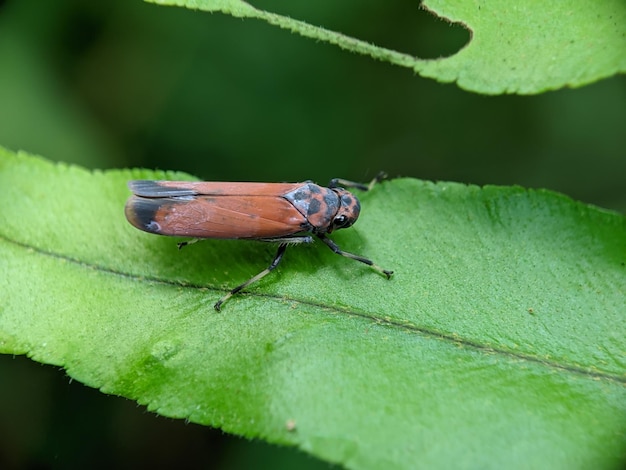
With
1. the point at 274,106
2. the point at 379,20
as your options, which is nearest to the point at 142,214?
the point at 274,106

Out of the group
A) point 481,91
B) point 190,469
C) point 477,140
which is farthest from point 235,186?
point 477,140

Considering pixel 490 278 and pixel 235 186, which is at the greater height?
pixel 490 278

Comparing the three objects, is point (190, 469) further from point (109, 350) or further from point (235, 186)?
point (235, 186)

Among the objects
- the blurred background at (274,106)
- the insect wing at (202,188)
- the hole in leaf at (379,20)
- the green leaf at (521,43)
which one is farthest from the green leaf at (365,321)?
the hole in leaf at (379,20)

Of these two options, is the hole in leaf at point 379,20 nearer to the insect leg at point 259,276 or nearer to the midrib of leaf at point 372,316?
the insect leg at point 259,276

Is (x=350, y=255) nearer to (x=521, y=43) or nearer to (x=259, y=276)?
(x=259, y=276)

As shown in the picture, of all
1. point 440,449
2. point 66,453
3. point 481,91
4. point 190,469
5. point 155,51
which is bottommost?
point 66,453
